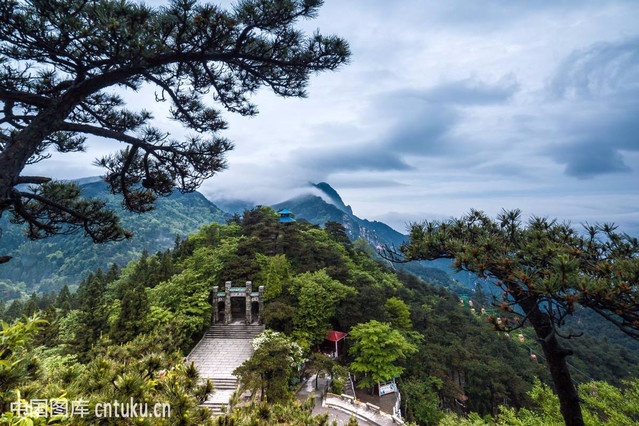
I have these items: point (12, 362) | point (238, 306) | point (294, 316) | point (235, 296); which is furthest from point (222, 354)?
point (12, 362)

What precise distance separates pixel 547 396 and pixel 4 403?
1263cm

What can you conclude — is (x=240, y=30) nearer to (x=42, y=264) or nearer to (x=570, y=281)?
(x=570, y=281)

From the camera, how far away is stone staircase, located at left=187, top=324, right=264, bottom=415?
11562mm

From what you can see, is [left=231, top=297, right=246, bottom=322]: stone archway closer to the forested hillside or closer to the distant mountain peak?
the forested hillside

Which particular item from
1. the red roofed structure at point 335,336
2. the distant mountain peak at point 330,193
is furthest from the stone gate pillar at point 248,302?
the distant mountain peak at point 330,193

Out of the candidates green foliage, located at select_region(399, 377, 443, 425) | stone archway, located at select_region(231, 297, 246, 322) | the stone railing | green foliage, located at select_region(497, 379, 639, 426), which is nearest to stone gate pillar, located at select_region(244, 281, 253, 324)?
stone archway, located at select_region(231, 297, 246, 322)

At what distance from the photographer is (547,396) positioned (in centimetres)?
870

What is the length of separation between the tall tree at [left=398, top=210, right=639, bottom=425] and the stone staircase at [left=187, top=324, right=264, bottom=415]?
11.2 m

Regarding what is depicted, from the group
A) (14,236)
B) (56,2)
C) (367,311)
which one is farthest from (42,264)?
(56,2)

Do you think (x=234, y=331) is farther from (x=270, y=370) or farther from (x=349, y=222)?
(x=349, y=222)

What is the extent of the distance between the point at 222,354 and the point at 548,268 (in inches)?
583

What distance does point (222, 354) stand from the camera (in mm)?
13742

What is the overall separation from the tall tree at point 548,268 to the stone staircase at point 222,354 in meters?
11.2

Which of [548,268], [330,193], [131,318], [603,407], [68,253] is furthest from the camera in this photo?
[330,193]
